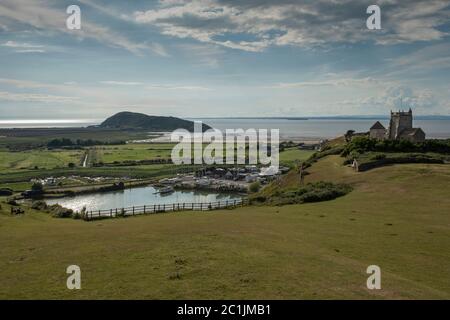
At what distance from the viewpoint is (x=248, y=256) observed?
16.7 m

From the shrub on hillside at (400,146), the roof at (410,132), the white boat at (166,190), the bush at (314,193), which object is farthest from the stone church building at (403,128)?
the white boat at (166,190)

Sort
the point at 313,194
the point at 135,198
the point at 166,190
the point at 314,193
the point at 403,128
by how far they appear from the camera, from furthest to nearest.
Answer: the point at 166,190, the point at 135,198, the point at 403,128, the point at 314,193, the point at 313,194

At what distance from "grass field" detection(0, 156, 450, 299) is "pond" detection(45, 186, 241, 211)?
3642cm

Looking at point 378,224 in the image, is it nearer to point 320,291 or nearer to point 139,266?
point 320,291

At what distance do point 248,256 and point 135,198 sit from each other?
60.8 meters

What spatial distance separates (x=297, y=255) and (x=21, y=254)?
13.3 metres

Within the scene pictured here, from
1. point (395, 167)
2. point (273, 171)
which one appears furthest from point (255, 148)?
point (395, 167)

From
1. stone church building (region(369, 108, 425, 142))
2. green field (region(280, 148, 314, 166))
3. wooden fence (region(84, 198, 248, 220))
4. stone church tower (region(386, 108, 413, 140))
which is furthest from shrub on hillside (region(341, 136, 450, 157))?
green field (region(280, 148, 314, 166))

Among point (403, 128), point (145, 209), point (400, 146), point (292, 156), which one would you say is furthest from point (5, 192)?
point (292, 156)

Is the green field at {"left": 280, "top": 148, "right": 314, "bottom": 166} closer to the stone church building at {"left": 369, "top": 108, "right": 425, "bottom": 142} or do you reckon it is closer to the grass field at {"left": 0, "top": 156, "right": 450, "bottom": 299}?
the stone church building at {"left": 369, "top": 108, "right": 425, "bottom": 142}

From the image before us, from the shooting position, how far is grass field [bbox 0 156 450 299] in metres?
13.1

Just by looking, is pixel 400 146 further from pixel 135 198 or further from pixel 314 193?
pixel 135 198

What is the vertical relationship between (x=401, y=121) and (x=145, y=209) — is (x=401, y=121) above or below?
above
